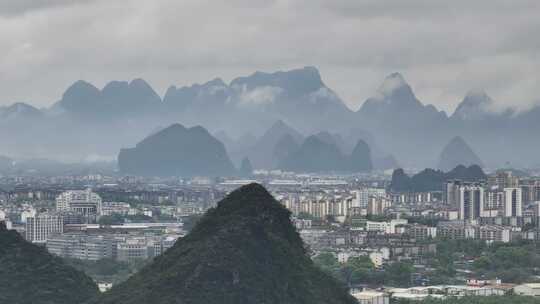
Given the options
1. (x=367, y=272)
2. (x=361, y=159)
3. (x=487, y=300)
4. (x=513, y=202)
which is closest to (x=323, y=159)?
(x=361, y=159)

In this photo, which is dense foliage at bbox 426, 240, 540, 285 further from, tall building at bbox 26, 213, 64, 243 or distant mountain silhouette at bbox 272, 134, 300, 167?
distant mountain silhouette at bbox 272, 134, 300, 167

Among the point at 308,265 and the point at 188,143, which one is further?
the point at 188,143

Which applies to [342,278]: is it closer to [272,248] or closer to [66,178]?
[272,248]

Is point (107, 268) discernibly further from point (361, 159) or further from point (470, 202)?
point (361, 159)

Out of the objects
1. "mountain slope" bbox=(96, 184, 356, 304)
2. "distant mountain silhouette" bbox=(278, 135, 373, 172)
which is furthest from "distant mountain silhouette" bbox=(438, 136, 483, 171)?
"mountain slope" bbox=(96, 184, 356, 304)

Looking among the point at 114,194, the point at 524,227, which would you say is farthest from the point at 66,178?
the point at 524,227
